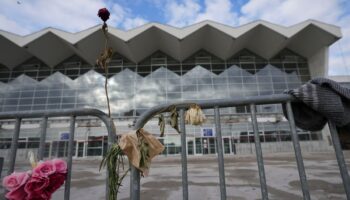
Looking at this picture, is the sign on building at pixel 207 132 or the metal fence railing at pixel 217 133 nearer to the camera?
the metal fence railing at pixel 217 133

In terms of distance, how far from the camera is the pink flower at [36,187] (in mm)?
1062

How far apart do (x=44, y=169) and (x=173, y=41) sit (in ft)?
74.2

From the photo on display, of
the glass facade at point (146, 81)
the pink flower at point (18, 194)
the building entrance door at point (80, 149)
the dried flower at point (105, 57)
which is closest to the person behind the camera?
the pink flower at point (18, 194)

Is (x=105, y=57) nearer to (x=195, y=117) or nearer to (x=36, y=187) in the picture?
(x=195, y=117)

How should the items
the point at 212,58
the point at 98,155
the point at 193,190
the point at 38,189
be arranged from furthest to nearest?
the point at 212,58 < the point at 98,155 < the point at 193,190 < the point at 38,189

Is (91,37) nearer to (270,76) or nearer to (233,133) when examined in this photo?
(233,133)

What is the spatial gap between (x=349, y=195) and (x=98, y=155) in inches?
890

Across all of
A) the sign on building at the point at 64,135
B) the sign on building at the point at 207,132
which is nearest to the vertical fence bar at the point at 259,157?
the sign on building at the point at 64,135

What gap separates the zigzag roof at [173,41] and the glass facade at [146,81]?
3.14 feet

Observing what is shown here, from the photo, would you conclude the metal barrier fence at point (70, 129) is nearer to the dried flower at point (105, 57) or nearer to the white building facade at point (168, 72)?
the dried flower at point (105, 57)

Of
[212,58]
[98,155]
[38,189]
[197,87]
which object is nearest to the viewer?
[38,189]

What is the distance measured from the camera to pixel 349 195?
126cm

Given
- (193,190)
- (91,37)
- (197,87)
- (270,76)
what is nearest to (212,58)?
(197,87)

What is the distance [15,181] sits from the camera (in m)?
1.08
